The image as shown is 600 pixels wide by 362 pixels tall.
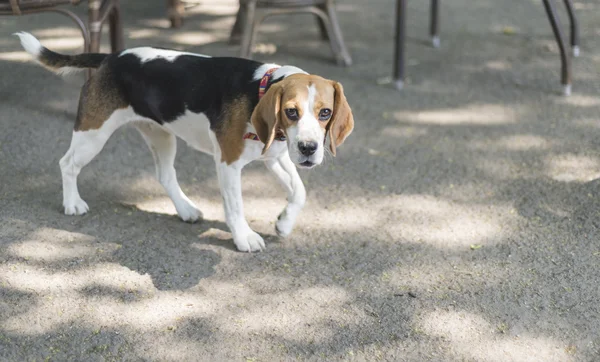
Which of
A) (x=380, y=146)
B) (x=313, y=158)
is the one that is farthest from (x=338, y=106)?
(x=380, y=146)

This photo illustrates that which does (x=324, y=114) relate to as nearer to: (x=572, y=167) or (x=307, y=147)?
(x=307, y=147)

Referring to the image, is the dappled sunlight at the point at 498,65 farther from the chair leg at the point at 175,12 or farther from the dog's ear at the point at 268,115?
the dog's ear at the point at 268,115

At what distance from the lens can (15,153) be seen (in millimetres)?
4910

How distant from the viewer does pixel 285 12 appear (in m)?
6.11

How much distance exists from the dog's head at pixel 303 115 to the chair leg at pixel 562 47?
280 centimetres

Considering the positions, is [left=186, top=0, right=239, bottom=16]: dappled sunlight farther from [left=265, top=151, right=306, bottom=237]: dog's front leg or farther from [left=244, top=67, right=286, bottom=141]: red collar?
[left=244, top=67, right=286, bottom=141]: red collar

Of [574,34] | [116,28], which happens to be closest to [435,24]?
[574,34]

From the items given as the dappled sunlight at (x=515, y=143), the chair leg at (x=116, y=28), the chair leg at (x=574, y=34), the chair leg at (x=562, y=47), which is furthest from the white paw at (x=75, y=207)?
the chair leg at (x=574, y=34)

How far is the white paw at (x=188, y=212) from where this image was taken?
167 inches

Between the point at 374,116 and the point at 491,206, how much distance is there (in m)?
1.48

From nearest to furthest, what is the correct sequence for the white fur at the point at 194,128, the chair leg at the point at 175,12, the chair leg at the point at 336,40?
1. the white fur at the point at 194,128
2. the chair leg at the point at 336,40
3. the chair leg at the point at 175,12

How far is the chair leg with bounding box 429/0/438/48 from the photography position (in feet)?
22.7

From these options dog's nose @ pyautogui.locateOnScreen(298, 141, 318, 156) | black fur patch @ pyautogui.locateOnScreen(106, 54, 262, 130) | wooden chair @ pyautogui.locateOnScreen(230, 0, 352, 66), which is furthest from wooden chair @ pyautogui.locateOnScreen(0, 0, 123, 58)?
dog's nose @ pyautogui.locateOnScreen(298, 141, 318, 156)

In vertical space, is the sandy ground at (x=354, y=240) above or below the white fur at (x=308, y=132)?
below
